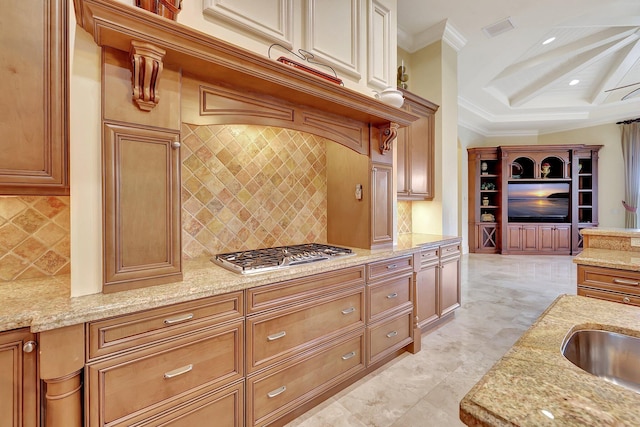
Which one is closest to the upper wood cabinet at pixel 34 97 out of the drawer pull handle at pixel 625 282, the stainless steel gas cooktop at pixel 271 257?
the stainless steel gas cooktop at pixel 271 257

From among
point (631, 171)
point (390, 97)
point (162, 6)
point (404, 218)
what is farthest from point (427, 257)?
point (631, 171)

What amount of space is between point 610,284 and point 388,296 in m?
1.56

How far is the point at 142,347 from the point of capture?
4.18ft

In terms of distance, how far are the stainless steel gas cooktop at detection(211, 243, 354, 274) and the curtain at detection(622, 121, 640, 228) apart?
27.0ft

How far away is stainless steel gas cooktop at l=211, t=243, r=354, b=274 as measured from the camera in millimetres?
1711

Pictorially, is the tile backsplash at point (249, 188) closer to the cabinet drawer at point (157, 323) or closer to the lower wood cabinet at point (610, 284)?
the cabinet drawer at point (157, 323)

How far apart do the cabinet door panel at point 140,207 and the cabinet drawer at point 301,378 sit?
0.81 meters

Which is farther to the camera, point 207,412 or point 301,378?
point 301,378

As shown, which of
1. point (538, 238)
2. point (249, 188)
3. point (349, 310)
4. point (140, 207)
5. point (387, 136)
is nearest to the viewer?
point (140, 207)

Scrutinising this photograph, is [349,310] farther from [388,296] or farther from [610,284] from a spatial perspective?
[610,284]

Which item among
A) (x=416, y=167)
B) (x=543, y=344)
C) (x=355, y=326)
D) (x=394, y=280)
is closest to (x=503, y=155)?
(x=416, y=167)

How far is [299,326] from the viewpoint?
6.02 feet

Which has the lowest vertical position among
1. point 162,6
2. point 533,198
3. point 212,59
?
point 533,198

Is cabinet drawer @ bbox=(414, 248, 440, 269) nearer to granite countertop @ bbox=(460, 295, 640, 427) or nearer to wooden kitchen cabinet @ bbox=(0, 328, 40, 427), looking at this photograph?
granite countertop @ bbox=(460, 295, 640, 427)
